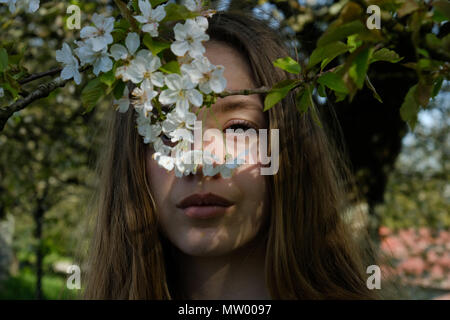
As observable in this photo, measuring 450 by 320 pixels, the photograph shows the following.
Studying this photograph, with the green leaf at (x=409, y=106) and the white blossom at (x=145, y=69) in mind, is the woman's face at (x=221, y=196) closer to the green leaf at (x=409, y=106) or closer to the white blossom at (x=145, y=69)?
the white blossom at (x=145, y=69)

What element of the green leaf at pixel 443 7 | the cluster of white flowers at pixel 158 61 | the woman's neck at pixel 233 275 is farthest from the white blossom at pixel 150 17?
the woman's neck at pixel 233 275

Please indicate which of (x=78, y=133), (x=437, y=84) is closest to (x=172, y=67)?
(x=437, y=84)

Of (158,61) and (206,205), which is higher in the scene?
(158,61)

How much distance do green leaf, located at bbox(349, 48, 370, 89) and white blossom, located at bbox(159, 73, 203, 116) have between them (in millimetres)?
266

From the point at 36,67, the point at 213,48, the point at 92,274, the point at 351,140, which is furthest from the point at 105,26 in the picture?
the point at 36,67

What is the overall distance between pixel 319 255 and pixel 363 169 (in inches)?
92.5

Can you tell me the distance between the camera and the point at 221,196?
1.13m

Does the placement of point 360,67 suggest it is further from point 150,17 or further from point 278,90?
point 150,17

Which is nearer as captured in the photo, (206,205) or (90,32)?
(90,32)

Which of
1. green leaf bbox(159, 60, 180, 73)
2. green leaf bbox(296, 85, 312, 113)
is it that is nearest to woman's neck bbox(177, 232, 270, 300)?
green leaf bbox(296, 85, 312, 113)

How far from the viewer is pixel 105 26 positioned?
0.78 metres

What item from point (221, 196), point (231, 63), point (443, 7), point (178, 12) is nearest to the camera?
point (443, 7)

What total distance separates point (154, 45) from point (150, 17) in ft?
0.15

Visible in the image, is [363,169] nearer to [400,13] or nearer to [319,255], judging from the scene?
[319,255]
